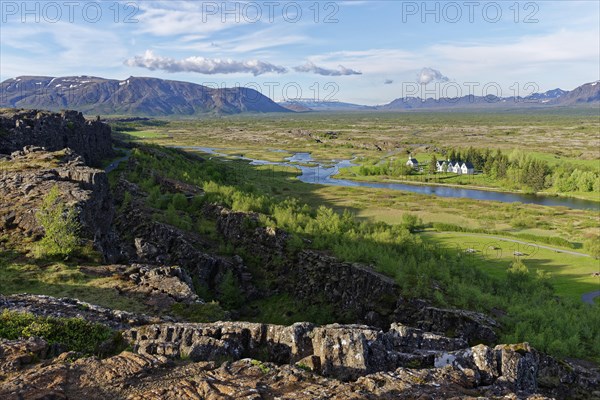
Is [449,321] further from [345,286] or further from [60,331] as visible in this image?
[60,331]

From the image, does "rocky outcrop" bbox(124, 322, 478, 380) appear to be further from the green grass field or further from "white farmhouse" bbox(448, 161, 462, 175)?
"white farmhouse" bbox(448, 161, 462, 175)

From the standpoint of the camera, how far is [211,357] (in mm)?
18328

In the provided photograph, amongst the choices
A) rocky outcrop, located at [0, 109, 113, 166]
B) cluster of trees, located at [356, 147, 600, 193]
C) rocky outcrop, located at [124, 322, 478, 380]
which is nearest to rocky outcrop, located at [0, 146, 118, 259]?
rocky outcrop, located at [124, 322, 478, 380]

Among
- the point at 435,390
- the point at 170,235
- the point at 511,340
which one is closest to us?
the point at 435,390

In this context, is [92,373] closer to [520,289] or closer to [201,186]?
[520,289]

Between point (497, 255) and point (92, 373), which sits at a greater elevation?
point (92, 373)

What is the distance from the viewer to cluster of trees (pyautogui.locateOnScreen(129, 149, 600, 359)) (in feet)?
143

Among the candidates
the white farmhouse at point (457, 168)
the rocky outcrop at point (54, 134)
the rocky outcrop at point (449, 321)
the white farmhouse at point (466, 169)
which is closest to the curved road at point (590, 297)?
the rocky outcrop at point (449, 321)

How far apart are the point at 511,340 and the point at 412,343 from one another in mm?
20547

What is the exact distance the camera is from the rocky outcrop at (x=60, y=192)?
37.1 meters

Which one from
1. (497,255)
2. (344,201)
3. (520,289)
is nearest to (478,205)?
(344,201)

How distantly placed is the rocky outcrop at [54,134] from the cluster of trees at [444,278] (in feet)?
95.1

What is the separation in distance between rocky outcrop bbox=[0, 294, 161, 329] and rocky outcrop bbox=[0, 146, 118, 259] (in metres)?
12.4

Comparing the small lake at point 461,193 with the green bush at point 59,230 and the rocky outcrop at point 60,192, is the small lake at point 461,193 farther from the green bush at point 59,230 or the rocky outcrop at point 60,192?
the green bush at point 59,230
